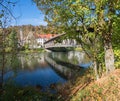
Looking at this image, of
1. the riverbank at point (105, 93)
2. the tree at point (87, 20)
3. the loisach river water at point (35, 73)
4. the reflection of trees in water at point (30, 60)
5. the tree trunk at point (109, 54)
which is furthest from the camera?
the loisach river water at point (35, 73)

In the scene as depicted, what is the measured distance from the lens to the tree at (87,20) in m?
13.4

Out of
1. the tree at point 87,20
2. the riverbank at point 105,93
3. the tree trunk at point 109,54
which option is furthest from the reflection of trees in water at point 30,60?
the tree trunk at point 109,54

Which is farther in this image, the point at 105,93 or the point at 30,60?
the point at 30,60

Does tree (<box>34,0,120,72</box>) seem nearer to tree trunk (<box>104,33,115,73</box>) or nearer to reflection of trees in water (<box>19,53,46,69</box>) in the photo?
tree trunk (<box>104,33,115,73</box>)

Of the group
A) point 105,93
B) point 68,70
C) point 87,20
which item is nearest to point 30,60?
point 87,20

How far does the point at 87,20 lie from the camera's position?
1358 centimetres

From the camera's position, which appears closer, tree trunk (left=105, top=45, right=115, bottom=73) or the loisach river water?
tree trunk (left=105, top=45, right=115, bottom=73)

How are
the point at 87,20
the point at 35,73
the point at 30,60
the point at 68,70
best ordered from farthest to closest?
the point at 68,70, the point at 35,73, the point at 30,60, the point at 87,20

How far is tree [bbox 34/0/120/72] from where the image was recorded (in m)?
13.4

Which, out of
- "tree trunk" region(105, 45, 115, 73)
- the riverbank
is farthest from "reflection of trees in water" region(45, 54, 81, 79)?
the riverbank

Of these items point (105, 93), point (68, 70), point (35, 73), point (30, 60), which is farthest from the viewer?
point (68, 70)

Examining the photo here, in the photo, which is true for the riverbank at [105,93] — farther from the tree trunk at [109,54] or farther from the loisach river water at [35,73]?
the loisach river water at [35,73]

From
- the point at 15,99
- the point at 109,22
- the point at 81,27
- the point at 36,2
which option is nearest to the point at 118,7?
the point at 109,22

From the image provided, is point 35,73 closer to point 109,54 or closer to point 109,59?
point 109,59
